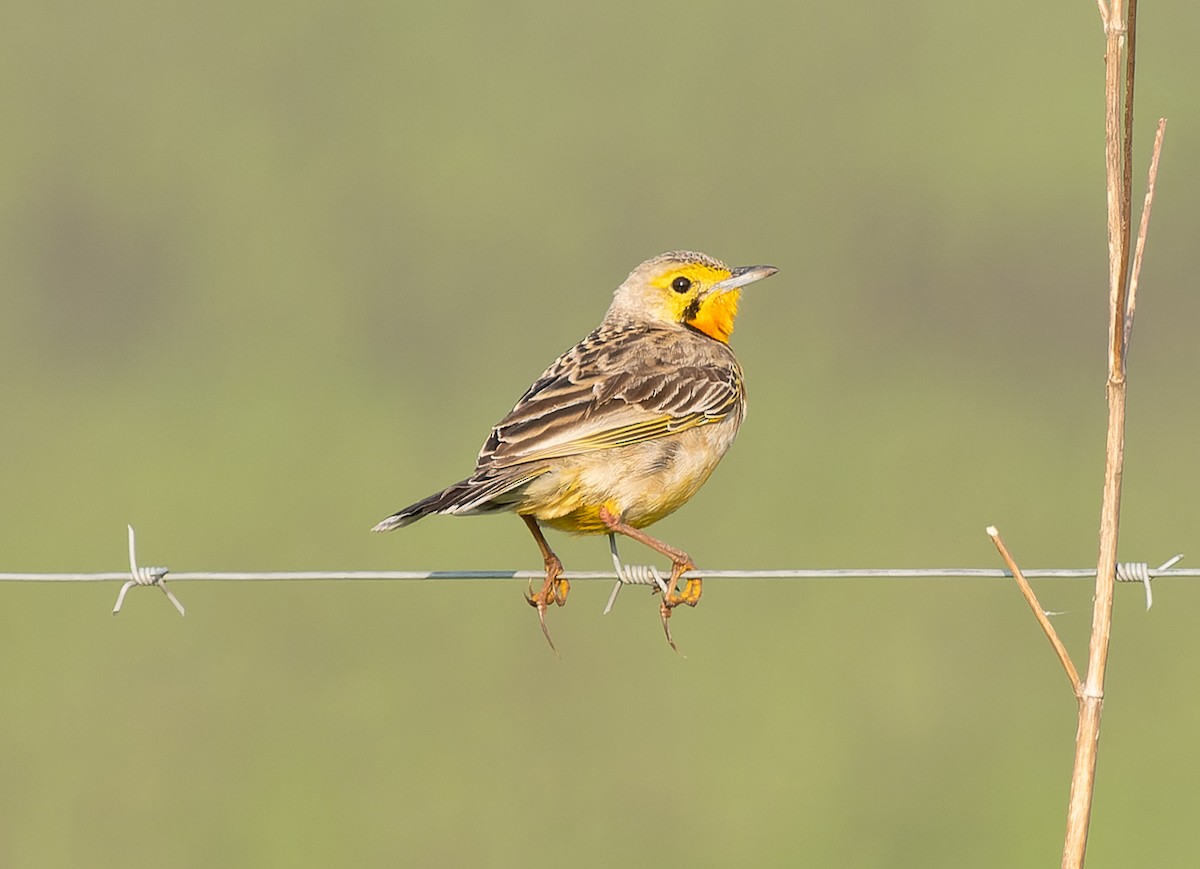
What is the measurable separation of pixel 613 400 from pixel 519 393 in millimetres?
12216

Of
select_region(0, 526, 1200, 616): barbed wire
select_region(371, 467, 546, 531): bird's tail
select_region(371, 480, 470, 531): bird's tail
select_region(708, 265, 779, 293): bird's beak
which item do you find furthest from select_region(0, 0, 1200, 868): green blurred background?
select_region(0, 526, 1200, 616): barbed wire

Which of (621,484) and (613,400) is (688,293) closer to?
(613,400)

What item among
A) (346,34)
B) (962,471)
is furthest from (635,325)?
(346,34)

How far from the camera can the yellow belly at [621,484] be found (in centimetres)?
741

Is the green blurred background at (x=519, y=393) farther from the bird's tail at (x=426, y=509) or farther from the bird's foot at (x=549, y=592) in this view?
the bird's tail at (x=426, y=509)

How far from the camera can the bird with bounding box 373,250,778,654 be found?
7238mm

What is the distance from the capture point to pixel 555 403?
7574 mm

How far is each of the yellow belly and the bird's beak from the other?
46.9 inches

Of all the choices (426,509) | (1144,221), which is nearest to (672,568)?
(426,509)

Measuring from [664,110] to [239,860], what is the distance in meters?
16.8

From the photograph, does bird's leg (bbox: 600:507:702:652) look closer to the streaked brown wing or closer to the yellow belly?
the yellow belly

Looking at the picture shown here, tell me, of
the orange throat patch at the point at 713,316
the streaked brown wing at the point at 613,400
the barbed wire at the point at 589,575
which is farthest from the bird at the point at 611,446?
the orange throat patch at the point at 713,316

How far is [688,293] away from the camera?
894 centimetres

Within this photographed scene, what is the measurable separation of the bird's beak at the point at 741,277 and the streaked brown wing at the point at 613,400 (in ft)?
1.79
